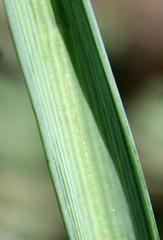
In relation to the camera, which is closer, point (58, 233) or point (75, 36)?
point (75, 36)

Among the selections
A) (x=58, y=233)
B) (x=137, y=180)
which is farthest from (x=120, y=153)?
(x=58, y=233)

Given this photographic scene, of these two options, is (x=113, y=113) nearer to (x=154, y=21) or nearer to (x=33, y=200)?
(x=33, y=200)

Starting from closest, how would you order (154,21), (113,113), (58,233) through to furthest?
(113,113)
(58,233)
(154,21)

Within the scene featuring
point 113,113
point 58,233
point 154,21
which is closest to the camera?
point 113,113

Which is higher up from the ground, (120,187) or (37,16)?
(37,16)

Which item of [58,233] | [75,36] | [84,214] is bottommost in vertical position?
[58,233]

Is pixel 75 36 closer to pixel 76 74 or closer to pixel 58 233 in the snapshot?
pixel 76 74

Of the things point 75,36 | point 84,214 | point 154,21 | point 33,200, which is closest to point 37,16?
point 75,36
